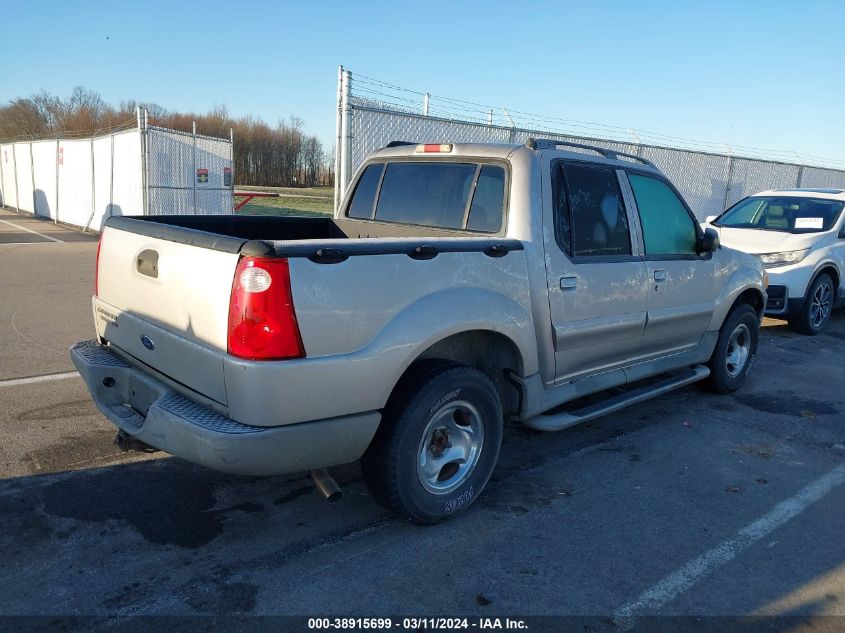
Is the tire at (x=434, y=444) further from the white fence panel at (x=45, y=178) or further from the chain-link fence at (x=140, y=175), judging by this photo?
the white fence panel at (x=45, y=178)

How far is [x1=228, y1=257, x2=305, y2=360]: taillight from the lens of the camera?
2.68m

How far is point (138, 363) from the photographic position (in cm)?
348

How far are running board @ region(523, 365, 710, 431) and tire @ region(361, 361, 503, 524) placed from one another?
49cm

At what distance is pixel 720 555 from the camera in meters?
3.29

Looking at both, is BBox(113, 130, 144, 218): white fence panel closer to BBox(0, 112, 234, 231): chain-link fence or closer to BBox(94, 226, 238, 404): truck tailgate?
BBox(0, 112, 234, 231): chain-link fence

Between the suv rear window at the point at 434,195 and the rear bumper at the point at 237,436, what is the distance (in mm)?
1589

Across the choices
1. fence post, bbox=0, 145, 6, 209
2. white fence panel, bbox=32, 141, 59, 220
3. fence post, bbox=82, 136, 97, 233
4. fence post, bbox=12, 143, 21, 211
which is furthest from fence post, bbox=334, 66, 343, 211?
fence post, bbox=0, 145, 6, 209

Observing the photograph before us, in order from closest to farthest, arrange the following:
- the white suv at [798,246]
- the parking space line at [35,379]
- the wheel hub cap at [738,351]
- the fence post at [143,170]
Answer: the parking space line at [35,379]
the wheel hub cap at [738,351]
the white suv at [798,246]
the fence post at [143,170]

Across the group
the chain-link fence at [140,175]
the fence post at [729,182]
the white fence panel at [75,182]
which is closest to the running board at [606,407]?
the chain-link fence at [140,175]

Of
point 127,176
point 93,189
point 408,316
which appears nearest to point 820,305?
point 408,316

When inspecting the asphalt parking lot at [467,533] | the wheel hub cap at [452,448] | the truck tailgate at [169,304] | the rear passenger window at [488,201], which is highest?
the rear passenger window at [488,201]

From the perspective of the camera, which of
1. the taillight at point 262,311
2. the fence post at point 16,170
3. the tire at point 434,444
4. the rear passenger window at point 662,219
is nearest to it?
the taillight at point 262,311

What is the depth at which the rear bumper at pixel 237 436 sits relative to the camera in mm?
2719

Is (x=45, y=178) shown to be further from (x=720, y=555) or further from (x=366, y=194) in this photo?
(x=720, y=555)
